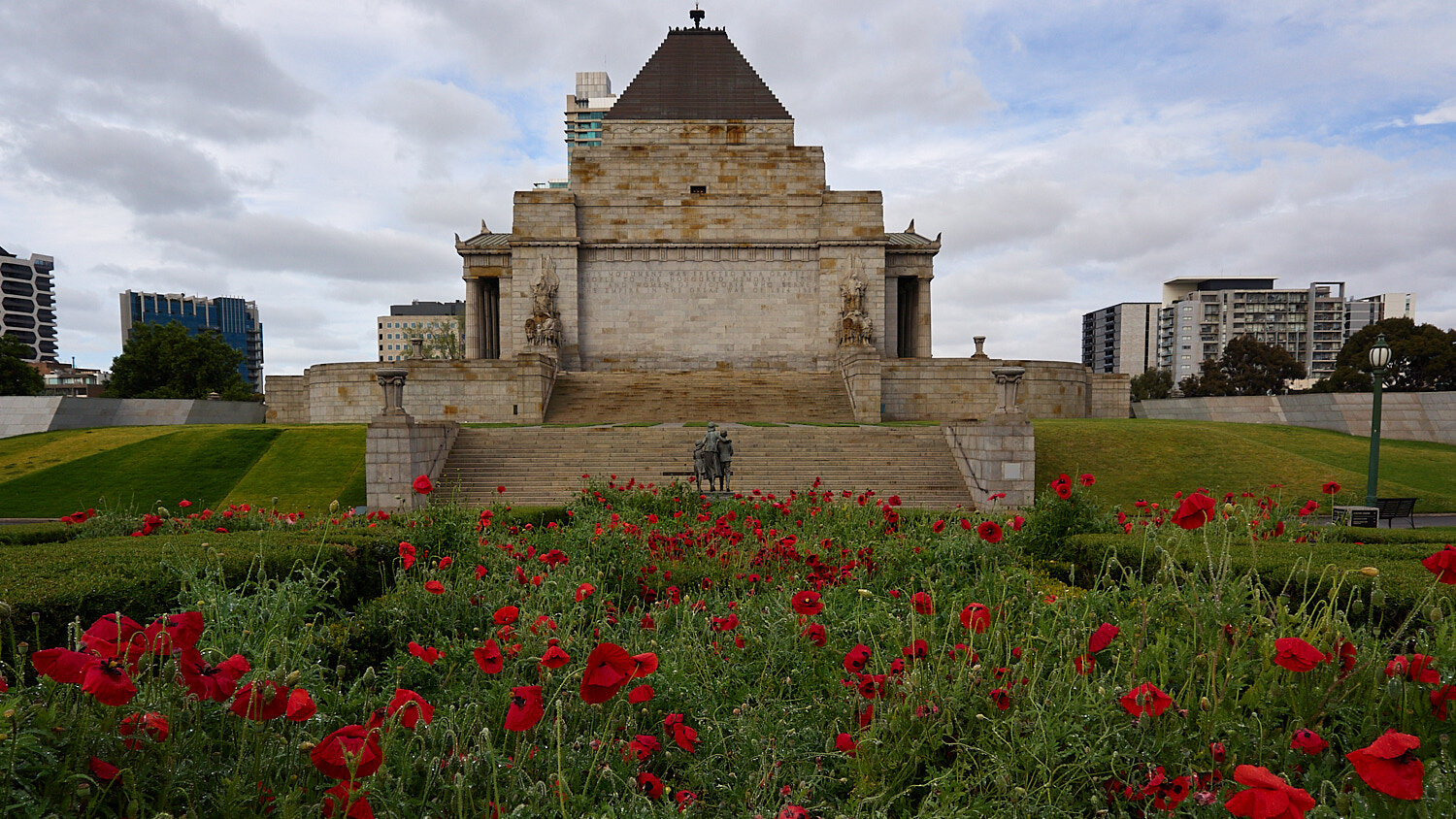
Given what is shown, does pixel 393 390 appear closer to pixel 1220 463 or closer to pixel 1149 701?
pixel 1149 701

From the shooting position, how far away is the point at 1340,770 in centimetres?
366

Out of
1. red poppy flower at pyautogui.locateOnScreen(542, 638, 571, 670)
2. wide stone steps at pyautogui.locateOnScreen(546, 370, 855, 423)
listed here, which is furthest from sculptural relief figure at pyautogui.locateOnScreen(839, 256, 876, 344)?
red poppy flower at pyautogui.locateOnScreen(542, 638, 571, 670)

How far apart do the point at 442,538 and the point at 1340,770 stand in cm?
777

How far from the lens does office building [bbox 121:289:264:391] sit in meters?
153

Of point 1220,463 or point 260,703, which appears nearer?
point 260,703

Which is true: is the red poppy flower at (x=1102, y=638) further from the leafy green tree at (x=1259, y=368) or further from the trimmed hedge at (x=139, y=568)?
the leafy green tree at (x=1259, y=368)

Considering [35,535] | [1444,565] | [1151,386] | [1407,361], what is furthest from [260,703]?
[1151,386]

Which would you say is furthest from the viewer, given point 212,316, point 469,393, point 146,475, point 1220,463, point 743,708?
point 212,316

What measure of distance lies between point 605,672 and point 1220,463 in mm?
22669

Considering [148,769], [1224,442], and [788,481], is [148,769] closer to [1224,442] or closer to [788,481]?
[788,481]

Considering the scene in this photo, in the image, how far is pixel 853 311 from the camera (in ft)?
117

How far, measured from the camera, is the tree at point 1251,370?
64.9 meters

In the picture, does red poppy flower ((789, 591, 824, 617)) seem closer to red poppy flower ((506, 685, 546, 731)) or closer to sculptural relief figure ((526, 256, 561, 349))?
red poppy flower ((506, 685, 546, 731))

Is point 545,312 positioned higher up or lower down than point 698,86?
lower down
